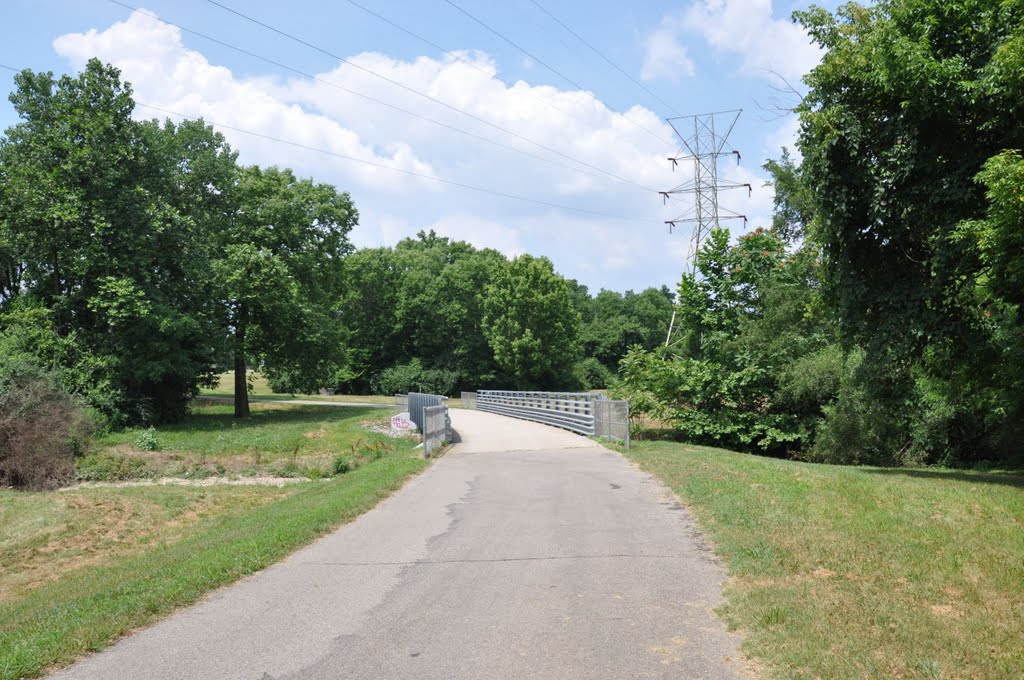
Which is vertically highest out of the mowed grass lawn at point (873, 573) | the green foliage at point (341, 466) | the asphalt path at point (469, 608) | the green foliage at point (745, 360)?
the green foliage at point (745, 360)

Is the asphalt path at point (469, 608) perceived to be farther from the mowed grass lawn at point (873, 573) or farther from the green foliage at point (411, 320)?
the green foliage at point (411, 320)

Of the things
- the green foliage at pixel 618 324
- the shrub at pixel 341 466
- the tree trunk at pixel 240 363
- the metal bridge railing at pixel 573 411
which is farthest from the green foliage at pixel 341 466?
the green foliage at pixel 618 324

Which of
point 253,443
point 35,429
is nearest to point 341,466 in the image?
point 253,443

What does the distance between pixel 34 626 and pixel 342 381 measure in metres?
69.5

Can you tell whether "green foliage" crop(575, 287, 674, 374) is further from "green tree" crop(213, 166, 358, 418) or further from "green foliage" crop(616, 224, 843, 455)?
"green foliage" crop(616, 224, 843, 455)

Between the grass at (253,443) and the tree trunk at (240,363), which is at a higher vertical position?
the tree trunk at (240,363)

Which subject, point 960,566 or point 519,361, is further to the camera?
point 519,361

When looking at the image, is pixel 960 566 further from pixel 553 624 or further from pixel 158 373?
pixel 158 373

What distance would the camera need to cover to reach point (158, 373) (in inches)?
1253

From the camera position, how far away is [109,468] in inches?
933

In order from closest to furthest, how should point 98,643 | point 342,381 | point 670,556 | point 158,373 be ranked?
point 98,643, point 670,556, point 158,373, point 342,381

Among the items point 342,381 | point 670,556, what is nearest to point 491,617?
point 670,556

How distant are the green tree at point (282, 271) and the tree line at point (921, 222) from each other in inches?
1072

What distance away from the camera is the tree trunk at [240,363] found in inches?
1516
